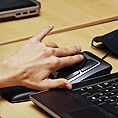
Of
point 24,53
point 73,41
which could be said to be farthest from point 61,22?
point 24,53

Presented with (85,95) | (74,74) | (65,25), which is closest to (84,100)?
(85,95)

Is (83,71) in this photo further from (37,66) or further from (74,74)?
(37,66)

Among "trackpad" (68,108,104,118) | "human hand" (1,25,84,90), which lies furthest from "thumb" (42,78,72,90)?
"trackpad" (68,108,104,118)

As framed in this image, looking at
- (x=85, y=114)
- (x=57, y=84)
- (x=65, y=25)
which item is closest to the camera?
(x=85, y=114)

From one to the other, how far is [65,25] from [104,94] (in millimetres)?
559

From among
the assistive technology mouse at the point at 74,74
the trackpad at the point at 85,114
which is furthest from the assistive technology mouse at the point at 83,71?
the trackpad at the point at 85,114

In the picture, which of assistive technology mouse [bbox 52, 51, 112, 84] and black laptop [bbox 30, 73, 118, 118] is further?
assistive technology mouse [bbox 52, 51, 112, 84]

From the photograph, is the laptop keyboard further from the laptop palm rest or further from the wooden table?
the wooden table

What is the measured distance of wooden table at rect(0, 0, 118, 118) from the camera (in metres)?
0.91

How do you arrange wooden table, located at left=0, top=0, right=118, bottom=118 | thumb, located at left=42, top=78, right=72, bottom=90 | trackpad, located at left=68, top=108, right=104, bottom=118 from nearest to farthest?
trackpad, located at left=68, top=108, right=104, bottom=118
thumb, located at left=42, top=78, right=72, bottom=90
wooden table, located at left=0, top=0, right=118, bottom=118

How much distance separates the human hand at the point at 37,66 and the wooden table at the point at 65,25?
0.21 feet

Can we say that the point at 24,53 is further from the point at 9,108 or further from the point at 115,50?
the point at 115,50

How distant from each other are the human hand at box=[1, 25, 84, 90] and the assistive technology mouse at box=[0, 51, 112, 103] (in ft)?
0.05

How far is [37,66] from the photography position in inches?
27.5
